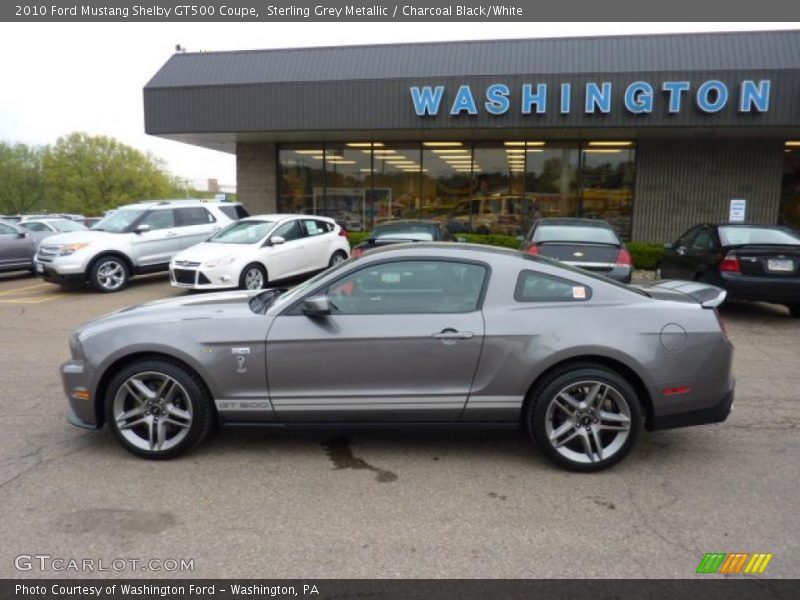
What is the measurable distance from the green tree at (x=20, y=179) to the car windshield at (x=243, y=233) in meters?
51.7

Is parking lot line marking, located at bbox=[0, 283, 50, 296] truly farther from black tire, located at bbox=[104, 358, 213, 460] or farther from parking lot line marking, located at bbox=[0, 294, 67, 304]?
black tire, located at bbox=[104, 358, 213, 460]

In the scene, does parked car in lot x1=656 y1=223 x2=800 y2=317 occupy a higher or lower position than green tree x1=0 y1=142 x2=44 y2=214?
lower

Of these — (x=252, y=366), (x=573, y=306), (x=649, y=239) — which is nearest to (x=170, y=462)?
(x=252, y=366)

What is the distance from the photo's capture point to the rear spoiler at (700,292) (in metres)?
4.10

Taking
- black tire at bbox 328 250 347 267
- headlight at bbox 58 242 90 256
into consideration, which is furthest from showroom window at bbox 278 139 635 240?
headlight at bbox 58 242 90 256

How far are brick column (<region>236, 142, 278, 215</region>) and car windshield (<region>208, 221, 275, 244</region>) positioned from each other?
7.03 m


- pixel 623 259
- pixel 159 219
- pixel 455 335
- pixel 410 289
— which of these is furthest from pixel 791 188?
pixel 455 335

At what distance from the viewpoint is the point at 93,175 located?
55031mm

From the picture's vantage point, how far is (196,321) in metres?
4.06

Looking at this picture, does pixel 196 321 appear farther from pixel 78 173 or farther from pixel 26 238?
A: pixel 78 173

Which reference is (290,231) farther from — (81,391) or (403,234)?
(81,391)

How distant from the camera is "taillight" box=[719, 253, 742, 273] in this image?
338 inches

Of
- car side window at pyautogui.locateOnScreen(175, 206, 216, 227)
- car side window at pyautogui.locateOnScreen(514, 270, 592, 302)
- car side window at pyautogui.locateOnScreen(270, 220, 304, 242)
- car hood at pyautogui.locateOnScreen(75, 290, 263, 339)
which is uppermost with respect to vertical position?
car side window at pyautogui.locateOnScreen(175, 206, 216, 227)

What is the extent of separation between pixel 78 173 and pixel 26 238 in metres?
46.0
